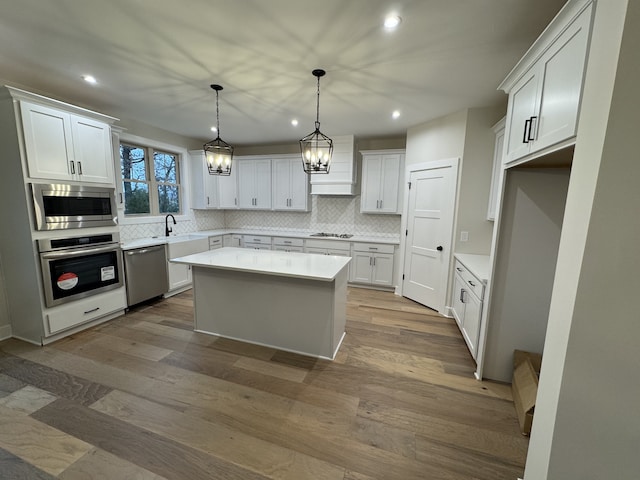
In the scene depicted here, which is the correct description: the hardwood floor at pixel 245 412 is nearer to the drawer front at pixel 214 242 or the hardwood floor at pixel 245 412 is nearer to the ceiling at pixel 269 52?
the drawer front at pixel 214 242

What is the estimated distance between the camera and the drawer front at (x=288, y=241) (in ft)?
16.9

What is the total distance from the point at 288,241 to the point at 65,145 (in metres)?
3.42

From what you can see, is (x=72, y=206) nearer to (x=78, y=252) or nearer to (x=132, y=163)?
(x=78, y=252)

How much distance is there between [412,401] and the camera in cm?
210

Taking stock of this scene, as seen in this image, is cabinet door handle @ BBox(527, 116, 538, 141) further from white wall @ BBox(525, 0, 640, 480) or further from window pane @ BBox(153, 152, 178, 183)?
window pane @ BBox(153, 152, 178, 183)

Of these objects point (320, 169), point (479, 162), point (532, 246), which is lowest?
point (532, 246)

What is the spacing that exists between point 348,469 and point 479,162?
358cm

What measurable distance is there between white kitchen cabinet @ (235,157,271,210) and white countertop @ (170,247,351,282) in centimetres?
253

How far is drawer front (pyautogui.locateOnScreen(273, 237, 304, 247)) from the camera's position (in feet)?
16.9

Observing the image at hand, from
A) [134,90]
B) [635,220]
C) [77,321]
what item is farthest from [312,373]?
[134,90]

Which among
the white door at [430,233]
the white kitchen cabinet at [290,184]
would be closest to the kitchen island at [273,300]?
the white door at [430,233]

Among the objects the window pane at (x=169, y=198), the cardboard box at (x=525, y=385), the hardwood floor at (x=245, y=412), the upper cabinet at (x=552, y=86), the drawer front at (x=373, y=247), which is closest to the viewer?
the upper cabinet at (x=552, y=86)

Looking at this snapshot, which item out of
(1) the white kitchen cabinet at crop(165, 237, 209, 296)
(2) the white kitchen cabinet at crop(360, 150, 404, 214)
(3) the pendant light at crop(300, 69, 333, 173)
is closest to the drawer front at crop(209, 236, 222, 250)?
(1) the white kitchen cabinet at crop(165, 237, 209, 296)

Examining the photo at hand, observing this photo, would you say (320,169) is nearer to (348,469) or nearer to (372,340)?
(372,340)
